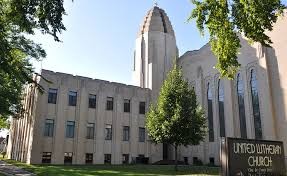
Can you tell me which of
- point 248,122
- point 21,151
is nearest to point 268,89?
point 248,122

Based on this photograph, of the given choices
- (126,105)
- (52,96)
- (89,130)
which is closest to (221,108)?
(126,105)

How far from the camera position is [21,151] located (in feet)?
140

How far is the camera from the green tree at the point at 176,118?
28.1 m

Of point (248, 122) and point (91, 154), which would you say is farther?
point (91, 154)

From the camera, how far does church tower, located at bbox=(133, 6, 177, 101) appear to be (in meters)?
49.6

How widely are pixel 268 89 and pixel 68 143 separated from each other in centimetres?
2456

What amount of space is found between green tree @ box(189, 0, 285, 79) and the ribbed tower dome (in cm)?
3765

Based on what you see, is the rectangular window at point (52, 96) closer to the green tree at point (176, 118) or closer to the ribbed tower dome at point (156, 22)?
the green tree at point (176, 118)

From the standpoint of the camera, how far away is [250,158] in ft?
38.2

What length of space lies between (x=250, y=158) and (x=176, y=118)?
16.2 metres

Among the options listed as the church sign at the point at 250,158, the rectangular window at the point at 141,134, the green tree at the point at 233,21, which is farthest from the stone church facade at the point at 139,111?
the church sign at the point at 250,158

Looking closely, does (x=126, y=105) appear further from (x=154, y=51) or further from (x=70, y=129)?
(x=154, y=51)

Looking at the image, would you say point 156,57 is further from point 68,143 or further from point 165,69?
point 68,143

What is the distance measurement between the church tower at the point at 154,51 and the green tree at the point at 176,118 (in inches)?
704
